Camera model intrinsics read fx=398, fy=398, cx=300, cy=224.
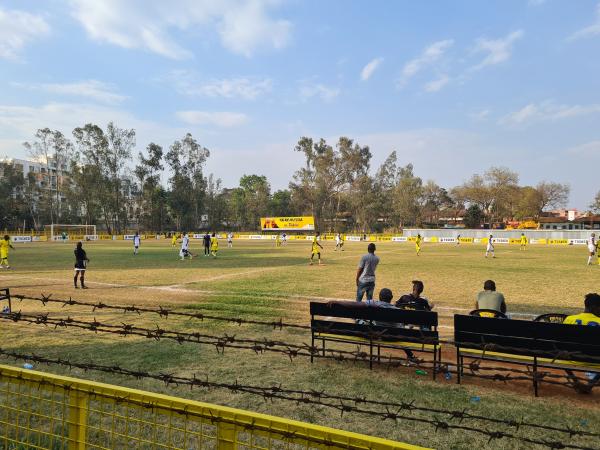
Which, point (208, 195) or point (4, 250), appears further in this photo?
point (208, 195)

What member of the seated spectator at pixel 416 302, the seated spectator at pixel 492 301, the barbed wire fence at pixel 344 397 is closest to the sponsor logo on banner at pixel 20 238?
the barbed wire fence at pixel 344 397

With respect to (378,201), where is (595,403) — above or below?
below

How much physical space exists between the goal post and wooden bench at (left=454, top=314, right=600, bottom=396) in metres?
70.4

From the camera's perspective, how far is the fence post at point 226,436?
232cm

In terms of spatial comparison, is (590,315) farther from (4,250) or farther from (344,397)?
→ (4,250)

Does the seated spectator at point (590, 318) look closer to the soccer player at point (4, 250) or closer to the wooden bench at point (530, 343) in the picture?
the wooden bench at point (530, 343)

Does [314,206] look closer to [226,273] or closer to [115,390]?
[226,273]

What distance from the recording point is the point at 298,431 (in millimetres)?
2172

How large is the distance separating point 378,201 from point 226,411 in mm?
89076

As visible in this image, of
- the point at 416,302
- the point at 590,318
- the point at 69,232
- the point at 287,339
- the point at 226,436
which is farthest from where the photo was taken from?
the point at 69,232

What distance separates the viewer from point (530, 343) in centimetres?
545

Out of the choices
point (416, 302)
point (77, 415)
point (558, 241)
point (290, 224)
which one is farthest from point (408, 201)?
point (77, 415)

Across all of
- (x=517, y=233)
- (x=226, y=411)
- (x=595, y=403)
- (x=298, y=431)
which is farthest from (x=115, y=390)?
(x=517, y=233)

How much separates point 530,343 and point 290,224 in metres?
75.7
